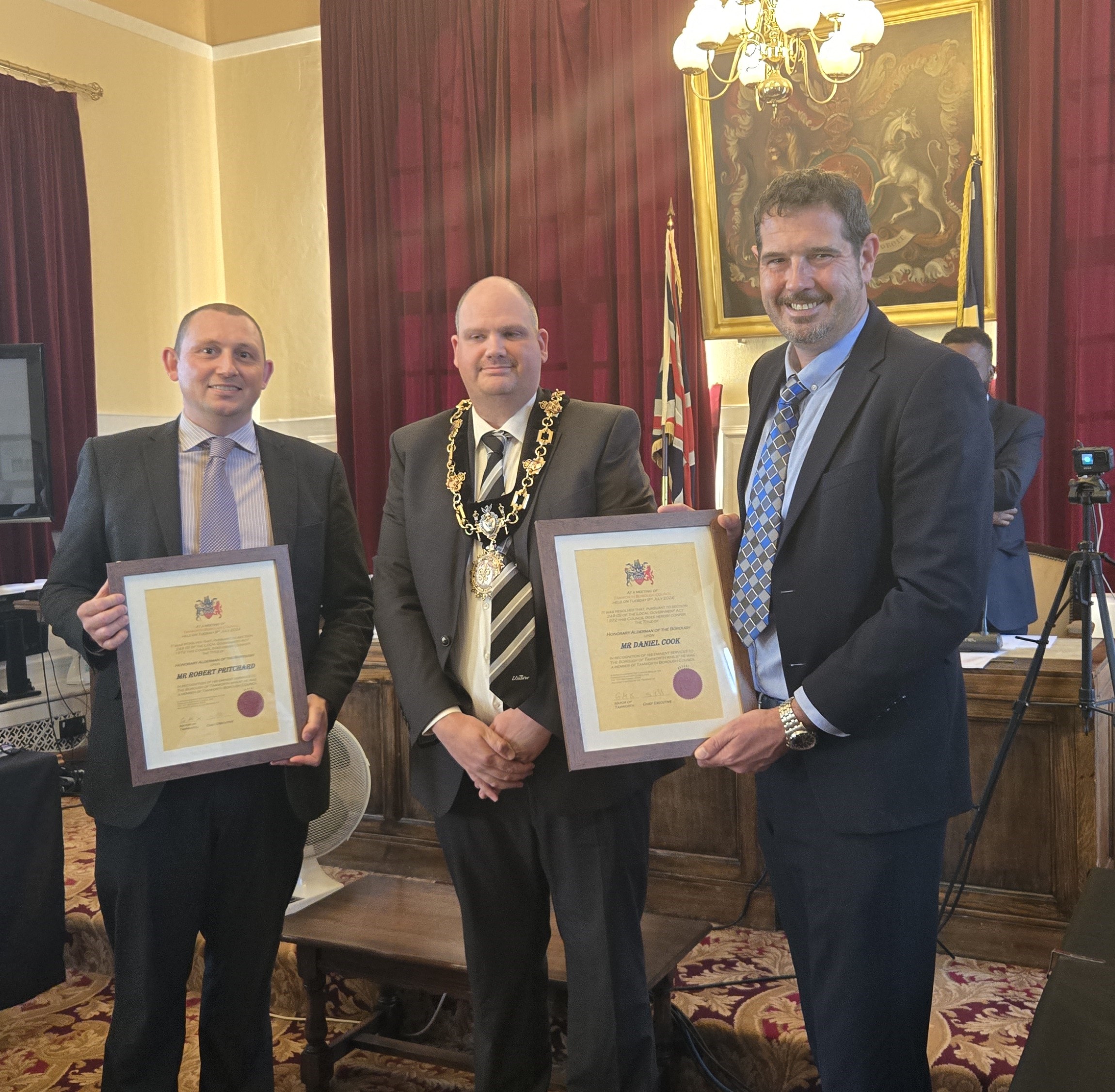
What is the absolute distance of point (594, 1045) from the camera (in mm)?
2004

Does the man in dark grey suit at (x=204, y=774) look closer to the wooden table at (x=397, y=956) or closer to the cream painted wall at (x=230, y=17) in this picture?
the wooden table at (x=397, y=956)

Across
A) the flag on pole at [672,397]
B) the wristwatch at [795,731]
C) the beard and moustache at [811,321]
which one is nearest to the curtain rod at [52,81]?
the flag on pole at [672,397]

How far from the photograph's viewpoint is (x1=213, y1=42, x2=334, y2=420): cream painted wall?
22.7ft

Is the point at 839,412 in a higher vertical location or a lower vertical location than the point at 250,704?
higher

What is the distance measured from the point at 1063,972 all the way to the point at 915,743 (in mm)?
521

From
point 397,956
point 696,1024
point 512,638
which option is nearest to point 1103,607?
point 696,1024

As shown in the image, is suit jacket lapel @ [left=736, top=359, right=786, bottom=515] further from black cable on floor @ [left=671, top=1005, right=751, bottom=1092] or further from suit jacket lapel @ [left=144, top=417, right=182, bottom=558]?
black cable on floor @ [left=671, top=1005, right=751, bottom=1092]

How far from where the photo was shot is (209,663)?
6.71ft

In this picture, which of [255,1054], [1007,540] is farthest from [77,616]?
[1007,540]

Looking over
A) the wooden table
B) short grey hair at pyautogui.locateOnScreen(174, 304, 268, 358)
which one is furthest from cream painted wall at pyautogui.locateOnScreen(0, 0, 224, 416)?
short grey hair at pyautogui.locateOnScreen(174, 304, 268, 358)

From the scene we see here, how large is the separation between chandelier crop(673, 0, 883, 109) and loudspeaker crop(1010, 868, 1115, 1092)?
396 cm

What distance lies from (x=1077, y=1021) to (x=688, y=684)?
86cm

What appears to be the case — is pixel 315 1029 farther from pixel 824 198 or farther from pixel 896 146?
pixel 896 146

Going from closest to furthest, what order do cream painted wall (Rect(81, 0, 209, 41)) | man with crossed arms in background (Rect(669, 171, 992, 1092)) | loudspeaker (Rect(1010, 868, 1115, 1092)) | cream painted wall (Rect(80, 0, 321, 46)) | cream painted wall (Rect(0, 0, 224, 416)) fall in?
loudspeaker (Rect(1010, 868, 1115, 1092)) < man with crossed arms in background (Rect(669, 171, 992, 1092)) < cream painted wall (Rect(0, 0, 224, 416)) < cream painted wall (Rect(81, 0, 209, 41)) < cream painted wall (Rect(80, 0, 321, 46))
